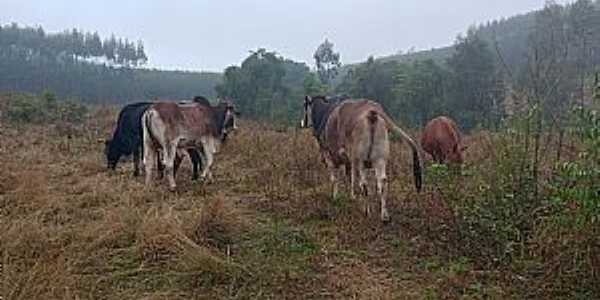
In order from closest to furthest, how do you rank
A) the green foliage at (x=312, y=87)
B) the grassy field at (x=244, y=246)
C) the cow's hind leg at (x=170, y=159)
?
the grassy field at (x=244, y=246) < the cow's hind leg at (x=170, y=159) < the green foliage at (x=312, y=87)

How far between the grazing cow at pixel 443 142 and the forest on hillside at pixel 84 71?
54.4m

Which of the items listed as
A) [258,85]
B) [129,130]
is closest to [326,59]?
[258,85]

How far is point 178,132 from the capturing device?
34.3 ft

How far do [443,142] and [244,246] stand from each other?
4.57 metres

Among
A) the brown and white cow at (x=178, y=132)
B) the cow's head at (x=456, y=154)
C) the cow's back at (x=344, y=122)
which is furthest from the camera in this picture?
the brown and white cow at (x=178, y=132)

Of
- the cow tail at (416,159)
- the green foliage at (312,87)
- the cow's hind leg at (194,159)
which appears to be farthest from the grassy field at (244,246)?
the green foliage at (312,87)

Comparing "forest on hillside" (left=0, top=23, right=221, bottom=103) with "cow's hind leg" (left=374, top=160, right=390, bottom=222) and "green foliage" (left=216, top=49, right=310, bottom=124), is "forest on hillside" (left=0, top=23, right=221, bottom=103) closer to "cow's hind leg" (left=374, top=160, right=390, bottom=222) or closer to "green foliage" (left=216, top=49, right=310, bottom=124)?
"green foliage" (left=216, top=49, right=310, bottom=124)

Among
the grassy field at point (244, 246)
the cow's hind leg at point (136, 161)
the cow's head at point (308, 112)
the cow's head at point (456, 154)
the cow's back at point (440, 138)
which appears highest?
the cow's head at point (308, 112)

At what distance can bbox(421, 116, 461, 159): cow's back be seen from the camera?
968 centimetres

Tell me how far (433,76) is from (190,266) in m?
24.5

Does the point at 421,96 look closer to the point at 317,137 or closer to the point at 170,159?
the point at 317,137

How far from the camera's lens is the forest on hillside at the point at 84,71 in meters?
65.9

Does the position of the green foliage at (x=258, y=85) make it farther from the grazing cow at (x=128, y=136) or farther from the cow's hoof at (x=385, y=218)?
the cow's hoof at (x=385, y=218)

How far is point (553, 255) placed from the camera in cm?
498
